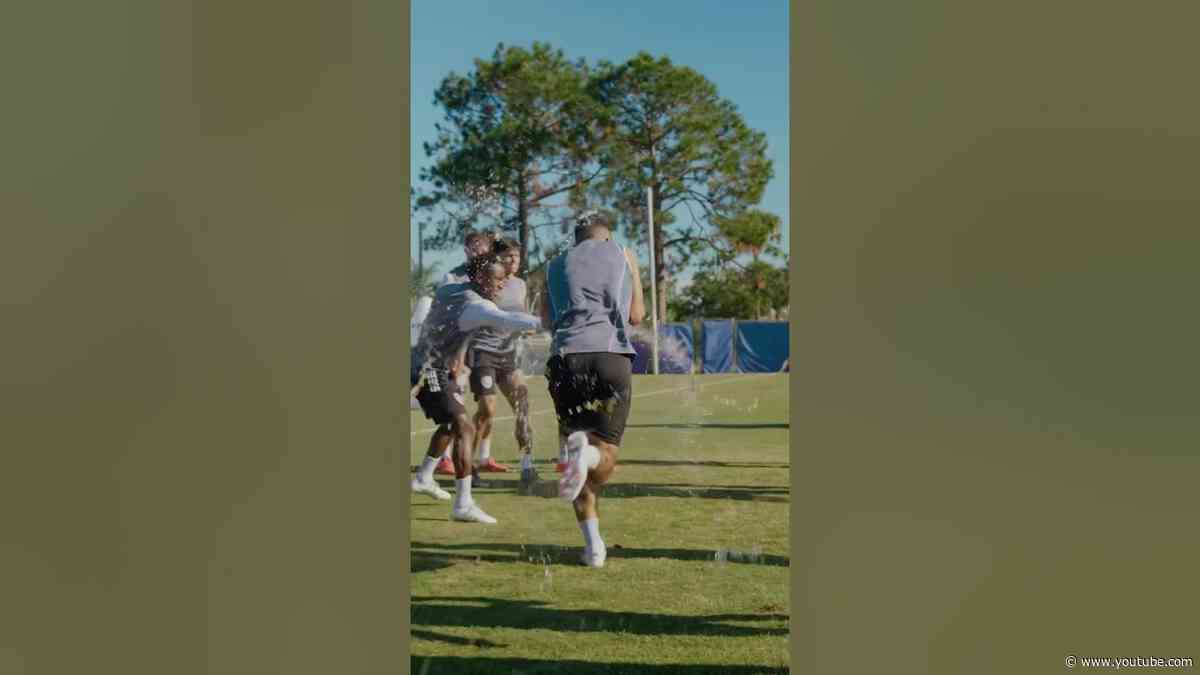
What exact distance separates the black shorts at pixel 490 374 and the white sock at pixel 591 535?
2.55 ft

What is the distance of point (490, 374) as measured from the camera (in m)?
4.36

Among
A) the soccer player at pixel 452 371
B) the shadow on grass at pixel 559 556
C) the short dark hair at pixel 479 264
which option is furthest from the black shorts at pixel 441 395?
the shadow on grass at pixel 559 556

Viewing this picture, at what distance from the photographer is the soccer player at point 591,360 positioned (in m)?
3.65

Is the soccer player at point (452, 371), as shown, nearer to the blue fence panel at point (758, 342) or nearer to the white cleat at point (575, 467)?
the white cleat at point (575, 467)

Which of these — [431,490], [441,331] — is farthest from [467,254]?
[431,490]

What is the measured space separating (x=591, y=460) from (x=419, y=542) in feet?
3.13

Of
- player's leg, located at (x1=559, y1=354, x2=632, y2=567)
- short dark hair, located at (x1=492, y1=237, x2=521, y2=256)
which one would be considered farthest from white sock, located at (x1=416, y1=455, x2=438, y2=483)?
short dark hair, located at (x1=492, y1=237, x2=521, y2=256)

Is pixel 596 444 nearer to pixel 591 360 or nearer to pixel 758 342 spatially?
pixel 591 360

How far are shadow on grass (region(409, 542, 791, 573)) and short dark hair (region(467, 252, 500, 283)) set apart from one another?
3.61ft

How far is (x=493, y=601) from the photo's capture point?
357 cm

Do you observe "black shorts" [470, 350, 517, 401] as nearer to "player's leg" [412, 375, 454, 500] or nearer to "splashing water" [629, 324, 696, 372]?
"player's leg" [412, 375, 454, 500]

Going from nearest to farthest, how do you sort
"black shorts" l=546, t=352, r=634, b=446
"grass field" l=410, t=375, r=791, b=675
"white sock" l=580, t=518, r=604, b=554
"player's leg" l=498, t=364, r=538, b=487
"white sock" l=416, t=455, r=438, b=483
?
"grass field" l=410, t=375, r=791, b=675 < "black shorts" l=546, t=352, r=634, b=446 < "white sock" l=580, t=518, r=604, b=554 < "player's leg" l=498, t=364, r=538, b=487 < "white sock" l=416, t=455, r=438, b=483

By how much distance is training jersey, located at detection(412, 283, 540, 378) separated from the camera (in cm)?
420

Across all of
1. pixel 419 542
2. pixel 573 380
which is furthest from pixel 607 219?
pixel 419 542
